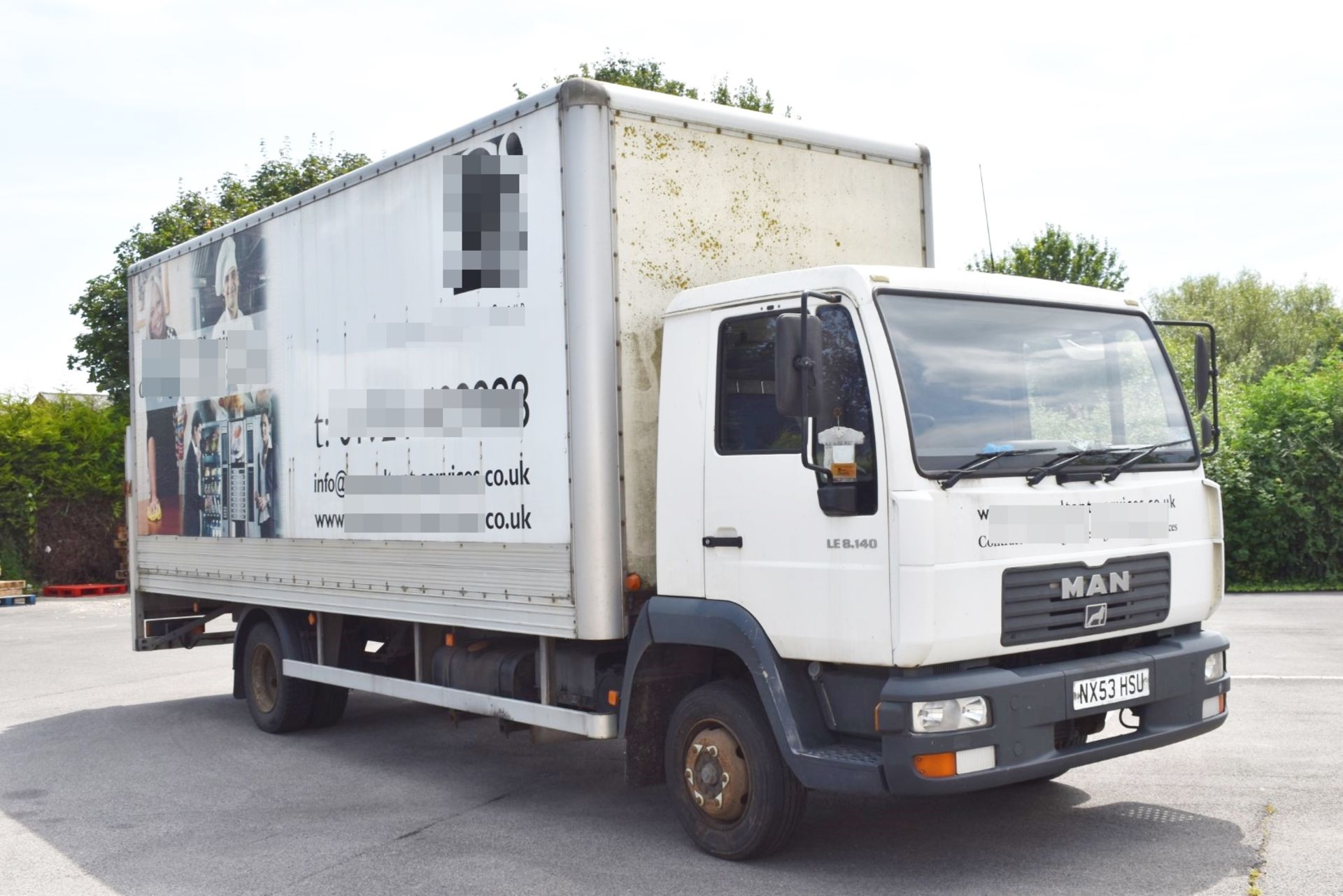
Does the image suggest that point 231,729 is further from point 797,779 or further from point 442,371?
point 797,779

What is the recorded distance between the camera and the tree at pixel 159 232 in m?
30.7

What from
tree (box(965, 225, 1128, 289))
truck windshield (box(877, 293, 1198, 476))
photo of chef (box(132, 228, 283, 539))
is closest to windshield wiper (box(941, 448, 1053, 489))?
truck windshield (box(877, 293, 1198, 476))

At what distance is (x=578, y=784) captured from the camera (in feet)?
25.6

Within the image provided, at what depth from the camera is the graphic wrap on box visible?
21.8ft

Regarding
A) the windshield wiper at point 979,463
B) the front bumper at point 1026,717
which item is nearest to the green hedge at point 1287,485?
the front bumper at point 1026,717

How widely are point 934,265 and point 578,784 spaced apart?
3.69 meters

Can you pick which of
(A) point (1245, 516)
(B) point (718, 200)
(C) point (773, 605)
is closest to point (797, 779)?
(C) point (773, 605)

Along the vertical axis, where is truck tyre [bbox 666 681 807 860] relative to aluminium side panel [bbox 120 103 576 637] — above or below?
Answer: below

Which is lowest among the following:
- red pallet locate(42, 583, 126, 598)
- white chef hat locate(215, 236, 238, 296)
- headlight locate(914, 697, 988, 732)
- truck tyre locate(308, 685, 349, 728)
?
red pallet locate(42, 583, 126, 598)

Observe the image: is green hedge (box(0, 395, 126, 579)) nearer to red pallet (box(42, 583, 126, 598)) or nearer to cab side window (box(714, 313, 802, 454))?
red pallet (box(42, 583, 126, 598))

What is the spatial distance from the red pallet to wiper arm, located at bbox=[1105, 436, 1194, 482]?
23847mm

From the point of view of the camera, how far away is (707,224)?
6.69 metres

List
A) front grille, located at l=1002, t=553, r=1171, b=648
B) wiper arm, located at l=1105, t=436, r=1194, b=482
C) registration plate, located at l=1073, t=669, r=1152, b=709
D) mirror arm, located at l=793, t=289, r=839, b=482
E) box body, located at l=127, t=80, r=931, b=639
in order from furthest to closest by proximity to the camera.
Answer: box body, located at l=127, t=80, r=931, b=639 < wiper arm, located at l=1105, t=436, r=1194, b=482 < registration plate, located at l=1073, t=669, r=1152, b=709 < front grille, located at l=1002, t=553, r=1171, b=648 < mirror arm, located at l=793, t=289, r=839, b=482

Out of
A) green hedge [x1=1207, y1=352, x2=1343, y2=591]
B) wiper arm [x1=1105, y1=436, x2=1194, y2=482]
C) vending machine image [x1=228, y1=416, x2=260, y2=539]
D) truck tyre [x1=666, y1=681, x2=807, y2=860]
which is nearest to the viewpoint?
truck tyre [x1=666, y1=681, x2=807, y2=860]
